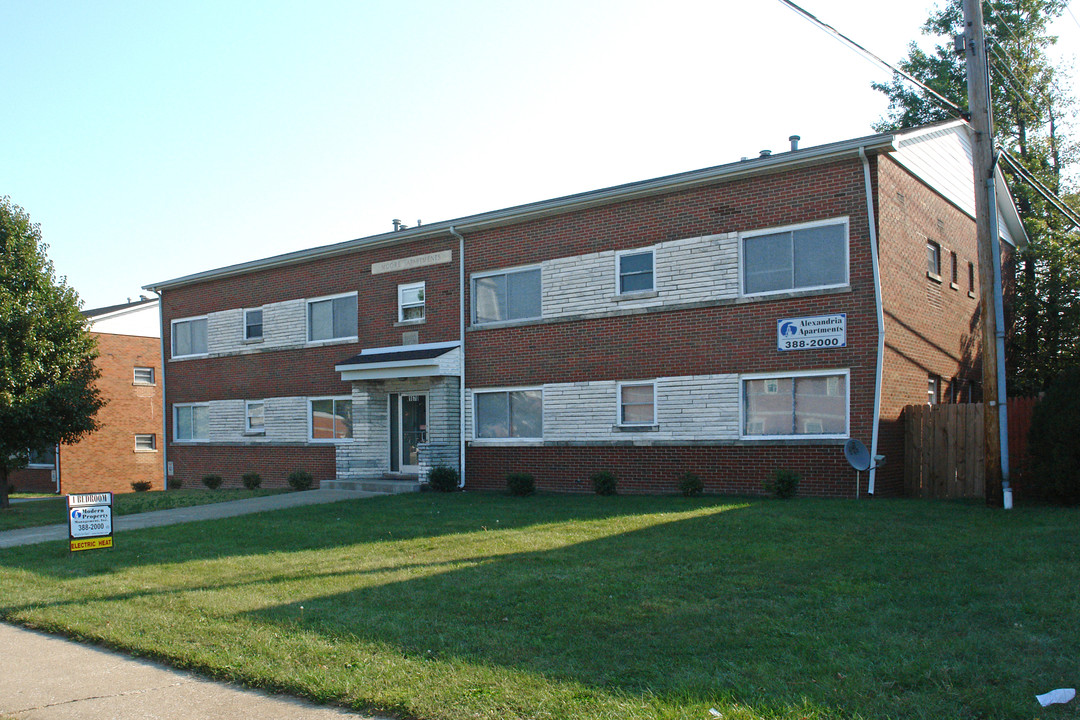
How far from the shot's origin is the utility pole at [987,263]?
13578mm

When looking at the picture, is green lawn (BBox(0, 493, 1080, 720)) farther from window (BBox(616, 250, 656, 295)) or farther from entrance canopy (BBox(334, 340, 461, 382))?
entrance canopy (BBox(334, 340, 461, 382))

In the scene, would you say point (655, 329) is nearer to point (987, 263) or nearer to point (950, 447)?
point (950, 447)

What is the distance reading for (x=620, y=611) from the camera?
24.1ft

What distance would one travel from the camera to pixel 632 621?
704cm

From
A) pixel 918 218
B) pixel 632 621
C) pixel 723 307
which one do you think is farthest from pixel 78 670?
pixel 918 218

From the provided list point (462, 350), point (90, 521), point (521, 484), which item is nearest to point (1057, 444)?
point (521, 484)

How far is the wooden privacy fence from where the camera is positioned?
52.1ft

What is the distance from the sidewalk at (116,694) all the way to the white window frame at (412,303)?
49.9 feet

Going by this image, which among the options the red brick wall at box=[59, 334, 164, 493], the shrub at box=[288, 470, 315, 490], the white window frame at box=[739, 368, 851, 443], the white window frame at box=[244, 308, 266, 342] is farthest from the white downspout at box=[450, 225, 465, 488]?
the red brick wall at box=[59, 334, 164, 493]

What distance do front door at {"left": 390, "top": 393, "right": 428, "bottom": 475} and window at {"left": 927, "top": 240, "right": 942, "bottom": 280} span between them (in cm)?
1198

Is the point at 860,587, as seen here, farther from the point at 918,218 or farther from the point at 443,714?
the point at 918,218

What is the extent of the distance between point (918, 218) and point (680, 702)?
1524cm

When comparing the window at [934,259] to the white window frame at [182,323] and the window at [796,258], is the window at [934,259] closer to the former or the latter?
the window at [796,258]

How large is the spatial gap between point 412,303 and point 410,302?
8cm
